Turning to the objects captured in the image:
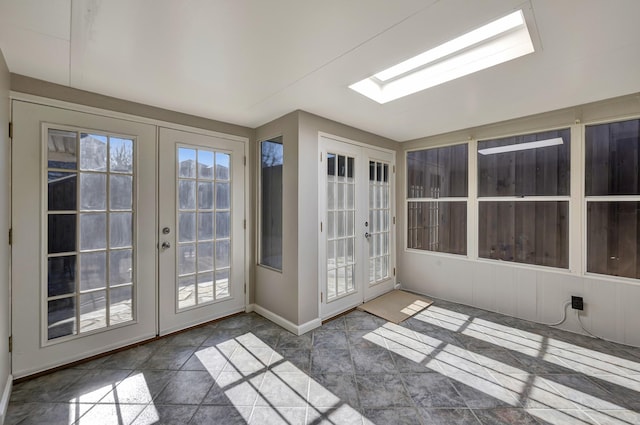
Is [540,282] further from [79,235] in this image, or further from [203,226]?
[79,235]

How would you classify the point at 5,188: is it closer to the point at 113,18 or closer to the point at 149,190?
the point at 149,190

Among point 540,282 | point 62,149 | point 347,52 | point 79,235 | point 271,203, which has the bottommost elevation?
point 540,282

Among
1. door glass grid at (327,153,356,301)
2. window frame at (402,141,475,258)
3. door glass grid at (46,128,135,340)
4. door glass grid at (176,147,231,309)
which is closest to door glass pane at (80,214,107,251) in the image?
door glass grid at (46,128,135,340)

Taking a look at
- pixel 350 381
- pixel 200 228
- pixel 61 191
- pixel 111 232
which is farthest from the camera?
pixel 200 228

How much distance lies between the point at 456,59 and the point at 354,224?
2032 mm

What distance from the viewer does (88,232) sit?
228 centimetres

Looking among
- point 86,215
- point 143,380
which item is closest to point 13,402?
point 143,380

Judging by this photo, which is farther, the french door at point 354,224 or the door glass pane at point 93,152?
the french door at point 354,224

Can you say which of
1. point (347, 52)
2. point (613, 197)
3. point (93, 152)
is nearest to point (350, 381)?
point (347, 52)

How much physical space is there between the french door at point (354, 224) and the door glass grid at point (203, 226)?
1189 millimetres

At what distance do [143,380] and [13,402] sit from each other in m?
0.77

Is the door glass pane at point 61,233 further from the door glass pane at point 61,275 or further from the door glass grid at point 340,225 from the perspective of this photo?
the door glass grid at point 340,225

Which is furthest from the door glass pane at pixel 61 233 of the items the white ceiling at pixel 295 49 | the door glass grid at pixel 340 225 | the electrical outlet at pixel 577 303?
the electrical outlet at pixel 577 303

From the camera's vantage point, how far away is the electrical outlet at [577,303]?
2697 millimetres
